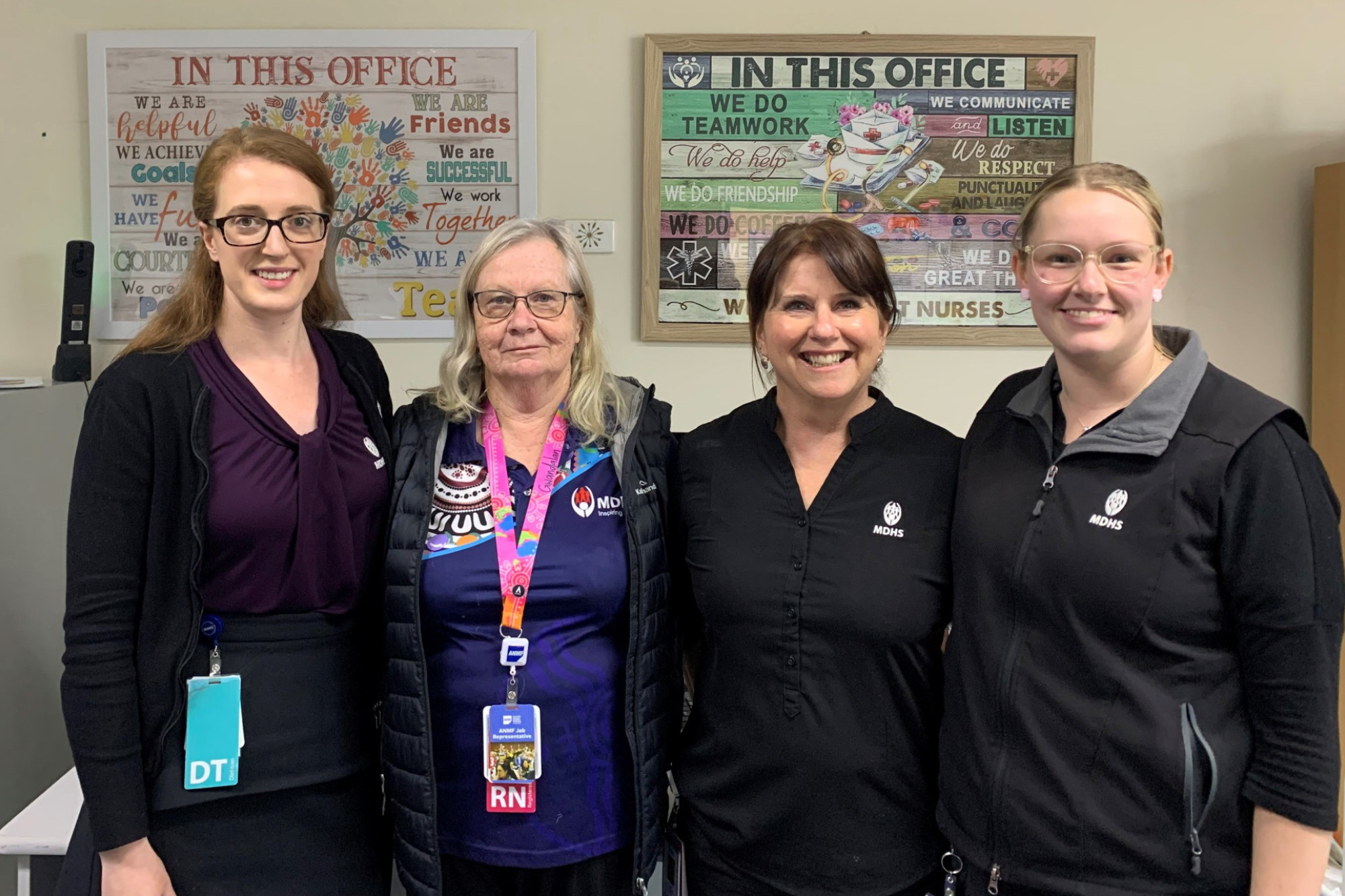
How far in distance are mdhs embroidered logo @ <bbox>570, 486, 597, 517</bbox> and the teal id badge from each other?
22.3 inches

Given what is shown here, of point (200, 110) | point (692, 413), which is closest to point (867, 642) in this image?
point (692, 413)

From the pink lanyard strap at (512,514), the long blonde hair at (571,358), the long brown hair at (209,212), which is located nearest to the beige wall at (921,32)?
the long blonde hair at (571,358)

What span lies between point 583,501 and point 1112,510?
31.2 inches

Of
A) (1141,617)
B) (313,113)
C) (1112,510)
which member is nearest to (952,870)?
(1141,617)

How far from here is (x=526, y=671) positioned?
1.48 meters

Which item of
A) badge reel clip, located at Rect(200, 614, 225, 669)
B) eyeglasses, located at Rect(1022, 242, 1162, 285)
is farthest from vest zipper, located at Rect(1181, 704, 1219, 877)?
badge reel clip, located at Rect(200, 614, 225, 669)

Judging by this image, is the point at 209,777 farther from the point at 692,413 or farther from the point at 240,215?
the point at 692,413

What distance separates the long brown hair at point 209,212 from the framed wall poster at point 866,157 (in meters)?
1.52

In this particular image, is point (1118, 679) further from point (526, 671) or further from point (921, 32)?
point (921, 32)

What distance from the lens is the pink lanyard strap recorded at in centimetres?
148

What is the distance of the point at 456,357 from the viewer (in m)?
1.69

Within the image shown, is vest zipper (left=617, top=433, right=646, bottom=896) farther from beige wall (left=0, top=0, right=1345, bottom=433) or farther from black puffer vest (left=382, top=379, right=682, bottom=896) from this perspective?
beige wall (left=0, top=0, right=1345, bottom=433)

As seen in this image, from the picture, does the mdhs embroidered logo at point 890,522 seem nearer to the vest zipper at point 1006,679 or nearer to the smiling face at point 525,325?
the vest zipper at point 1006,679

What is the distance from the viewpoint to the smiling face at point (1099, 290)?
1.24 metres
